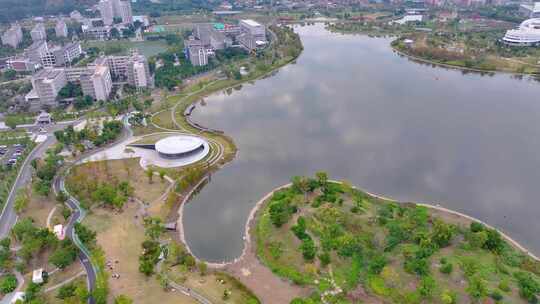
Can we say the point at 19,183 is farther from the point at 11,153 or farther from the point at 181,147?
the point at 181,147

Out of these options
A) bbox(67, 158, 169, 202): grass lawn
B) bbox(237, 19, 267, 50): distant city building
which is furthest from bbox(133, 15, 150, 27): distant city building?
bbox(67, 158, 169, 202): grass lawn

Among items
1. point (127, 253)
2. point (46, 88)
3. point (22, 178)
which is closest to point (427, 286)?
point (127, 253)

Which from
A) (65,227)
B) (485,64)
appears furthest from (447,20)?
(65,227)

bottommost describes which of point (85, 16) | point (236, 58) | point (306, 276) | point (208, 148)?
point (306, 276)

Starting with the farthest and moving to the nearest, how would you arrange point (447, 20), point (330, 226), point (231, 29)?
1. point (447, 20)
2. point (231, 29)
3. point (330, 226)

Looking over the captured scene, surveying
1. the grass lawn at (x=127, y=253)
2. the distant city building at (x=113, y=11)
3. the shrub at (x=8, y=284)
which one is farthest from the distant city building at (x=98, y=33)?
the shrub at (x=8, y=284)

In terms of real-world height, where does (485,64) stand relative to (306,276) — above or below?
above

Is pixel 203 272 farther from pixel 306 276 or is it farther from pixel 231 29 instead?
pixel 231 29
